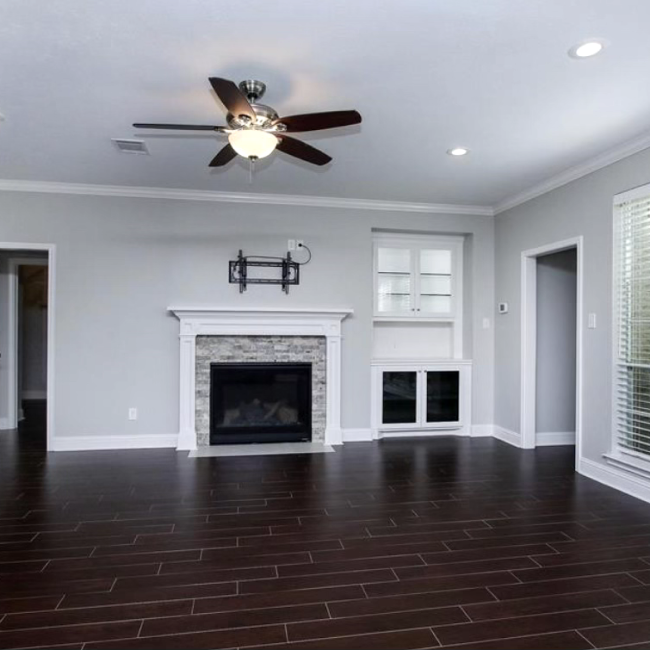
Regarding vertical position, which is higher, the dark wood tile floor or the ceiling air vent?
the ceiling air vent

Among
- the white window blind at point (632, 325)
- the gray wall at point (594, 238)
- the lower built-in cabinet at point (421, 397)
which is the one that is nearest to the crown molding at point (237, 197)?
the gray wall at point (594, 238)

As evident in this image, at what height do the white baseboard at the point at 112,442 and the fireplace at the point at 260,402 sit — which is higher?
the fireplace at the point at 260,402

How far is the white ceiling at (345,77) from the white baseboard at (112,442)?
2.63 metres

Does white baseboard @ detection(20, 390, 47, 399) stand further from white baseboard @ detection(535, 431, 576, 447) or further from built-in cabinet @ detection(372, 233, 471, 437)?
white baseboard @ detection(535, 431, 576, 447)

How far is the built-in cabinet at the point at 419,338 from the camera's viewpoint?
5.41 metres

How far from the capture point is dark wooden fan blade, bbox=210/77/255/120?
213 centimetres

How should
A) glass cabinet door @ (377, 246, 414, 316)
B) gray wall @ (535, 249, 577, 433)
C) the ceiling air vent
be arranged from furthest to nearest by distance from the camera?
glass cabinet door @ (377, 246, 414, 316) < gray wall @ (535, 249, 577, 433) < the ceiling air vent

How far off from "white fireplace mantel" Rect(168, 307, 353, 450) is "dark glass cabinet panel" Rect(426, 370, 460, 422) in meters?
1.11

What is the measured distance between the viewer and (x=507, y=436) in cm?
528

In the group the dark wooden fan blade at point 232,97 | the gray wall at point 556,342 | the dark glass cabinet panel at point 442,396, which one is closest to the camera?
the dark wooden fan blade at point 232,97

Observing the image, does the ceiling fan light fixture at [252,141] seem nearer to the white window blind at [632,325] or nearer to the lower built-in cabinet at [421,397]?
the white window blind at [632,325]

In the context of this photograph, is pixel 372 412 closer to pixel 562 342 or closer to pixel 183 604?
pixel 562 342

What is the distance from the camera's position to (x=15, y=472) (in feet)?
13.2

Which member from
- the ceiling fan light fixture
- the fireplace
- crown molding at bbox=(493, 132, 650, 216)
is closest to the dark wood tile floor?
the fireplace
